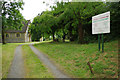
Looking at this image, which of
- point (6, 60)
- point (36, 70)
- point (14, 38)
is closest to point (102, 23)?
point (36, 70)

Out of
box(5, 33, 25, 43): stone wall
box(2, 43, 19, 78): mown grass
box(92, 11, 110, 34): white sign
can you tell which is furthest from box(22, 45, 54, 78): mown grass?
box(5, 33, 25, 43): stone wall

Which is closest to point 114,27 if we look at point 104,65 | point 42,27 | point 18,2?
point 104,65

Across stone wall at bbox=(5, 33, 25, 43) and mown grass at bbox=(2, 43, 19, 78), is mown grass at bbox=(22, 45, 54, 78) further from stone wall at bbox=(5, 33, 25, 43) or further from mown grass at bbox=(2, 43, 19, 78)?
stone wall at bbox=(5, 33, 25, 43)

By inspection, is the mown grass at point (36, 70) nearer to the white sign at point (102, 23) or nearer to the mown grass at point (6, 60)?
→ the mown grass at point (6, 60)

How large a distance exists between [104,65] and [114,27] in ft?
29.8

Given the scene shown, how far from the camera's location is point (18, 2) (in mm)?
16312

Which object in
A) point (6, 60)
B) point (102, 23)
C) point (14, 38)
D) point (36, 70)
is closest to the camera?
point (36, 70)

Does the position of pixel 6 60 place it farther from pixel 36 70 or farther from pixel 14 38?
pixel 14 38

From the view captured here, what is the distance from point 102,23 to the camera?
8.38 metres

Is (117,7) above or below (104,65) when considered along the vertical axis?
above

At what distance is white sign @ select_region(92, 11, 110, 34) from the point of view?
317 inches

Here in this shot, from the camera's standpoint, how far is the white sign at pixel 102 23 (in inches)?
317

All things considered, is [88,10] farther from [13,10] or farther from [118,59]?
[13,10]

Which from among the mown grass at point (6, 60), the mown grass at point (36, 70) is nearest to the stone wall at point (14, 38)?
the mown grass at point (6, 60)
